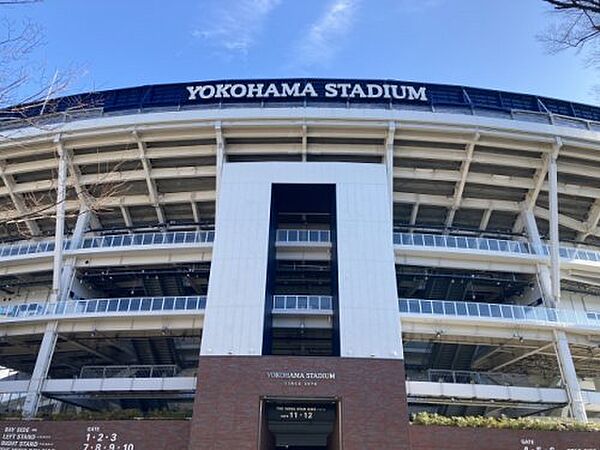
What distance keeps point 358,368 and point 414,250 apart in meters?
8.36

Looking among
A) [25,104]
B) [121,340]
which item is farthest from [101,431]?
[25,104]

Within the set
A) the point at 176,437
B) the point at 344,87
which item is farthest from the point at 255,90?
the point at 176,437

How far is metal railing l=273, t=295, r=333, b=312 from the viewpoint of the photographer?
880 inches

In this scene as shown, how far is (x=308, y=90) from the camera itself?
92.4ft

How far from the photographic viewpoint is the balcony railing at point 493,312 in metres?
23.1

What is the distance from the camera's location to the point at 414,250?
979 inches

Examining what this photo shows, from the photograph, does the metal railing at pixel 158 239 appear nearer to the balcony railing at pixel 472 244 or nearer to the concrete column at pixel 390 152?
the concrete column at pixel 390 152

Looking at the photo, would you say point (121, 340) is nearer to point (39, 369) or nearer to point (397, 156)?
point (39, 369)

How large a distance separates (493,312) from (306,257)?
398 inches

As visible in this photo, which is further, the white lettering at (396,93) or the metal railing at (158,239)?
the white lettering at (396,93)

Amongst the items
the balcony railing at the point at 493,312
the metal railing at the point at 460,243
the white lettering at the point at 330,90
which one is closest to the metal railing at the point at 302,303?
the balcony railing at the point at 493,312

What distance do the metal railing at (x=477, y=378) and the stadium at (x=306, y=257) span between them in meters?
0.20

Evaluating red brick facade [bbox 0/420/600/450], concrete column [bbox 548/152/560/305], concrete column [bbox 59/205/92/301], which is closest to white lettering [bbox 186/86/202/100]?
concrete column [bbox 59/205/92/301]

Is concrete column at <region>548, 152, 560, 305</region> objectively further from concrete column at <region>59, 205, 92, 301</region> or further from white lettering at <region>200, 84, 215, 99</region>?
concrete column at <region>59, 205, 92, 301</region>
